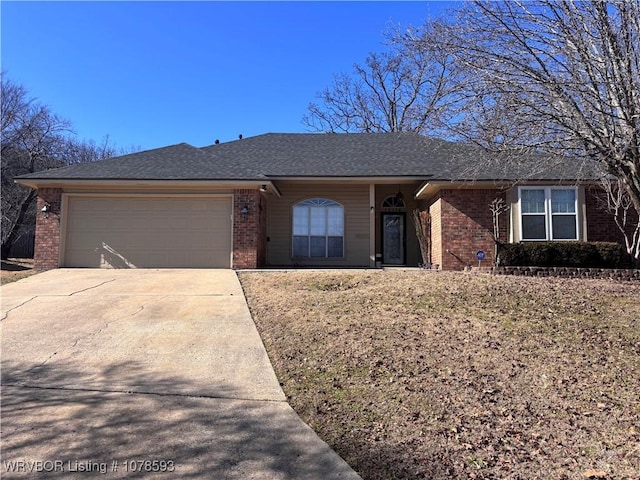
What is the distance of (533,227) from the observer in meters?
13.0

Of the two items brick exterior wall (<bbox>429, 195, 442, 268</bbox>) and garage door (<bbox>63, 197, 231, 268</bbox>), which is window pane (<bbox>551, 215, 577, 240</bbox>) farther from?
garage door (<bbox>63, 197, 231, 268</bbox>)

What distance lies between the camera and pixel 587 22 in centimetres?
736

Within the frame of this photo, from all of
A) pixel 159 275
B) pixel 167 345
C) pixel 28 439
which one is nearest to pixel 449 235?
pixel 159 275

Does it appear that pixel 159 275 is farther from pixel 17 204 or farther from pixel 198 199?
pixel 17 204

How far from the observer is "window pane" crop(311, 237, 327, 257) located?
15602 millimetres

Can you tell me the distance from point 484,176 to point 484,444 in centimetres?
1014

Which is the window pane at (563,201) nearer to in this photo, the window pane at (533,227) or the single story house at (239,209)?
the single story house at (239,209)

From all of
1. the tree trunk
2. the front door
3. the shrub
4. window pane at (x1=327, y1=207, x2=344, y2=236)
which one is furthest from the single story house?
the tree trunk

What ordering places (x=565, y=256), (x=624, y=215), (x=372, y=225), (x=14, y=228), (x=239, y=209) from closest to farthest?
(x=565, y=256) < (x=624, y=215) < (x=239, y=209) < (x=372, y=225) < (x=14, y=228)

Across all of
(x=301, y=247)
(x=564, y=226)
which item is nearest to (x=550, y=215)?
(x=564, y=226)

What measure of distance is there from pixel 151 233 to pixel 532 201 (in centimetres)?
1126

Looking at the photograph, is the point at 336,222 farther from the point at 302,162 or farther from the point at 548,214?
the point at 548,214

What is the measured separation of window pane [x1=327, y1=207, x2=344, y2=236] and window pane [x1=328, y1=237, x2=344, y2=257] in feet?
0.68

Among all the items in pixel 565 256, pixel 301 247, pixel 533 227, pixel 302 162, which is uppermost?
pixel 302 162
